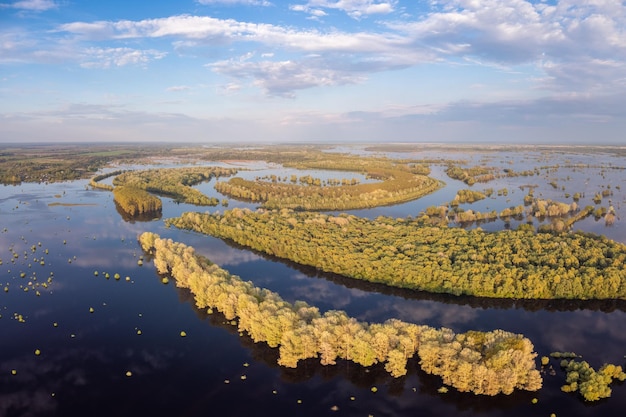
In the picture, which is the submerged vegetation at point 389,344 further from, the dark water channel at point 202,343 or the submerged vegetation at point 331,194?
the submerged vegetation at point 331,194

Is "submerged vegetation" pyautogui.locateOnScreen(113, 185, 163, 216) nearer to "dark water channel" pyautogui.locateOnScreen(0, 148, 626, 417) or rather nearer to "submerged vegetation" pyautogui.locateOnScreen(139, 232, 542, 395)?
"dark water channel" pyautogui.locateOnScreen(0, 148, 626, 417)

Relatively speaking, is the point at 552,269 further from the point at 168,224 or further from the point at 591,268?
the point at 168,224

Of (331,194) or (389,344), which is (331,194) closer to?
(331,194)

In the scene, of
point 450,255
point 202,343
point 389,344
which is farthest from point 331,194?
point 389,344

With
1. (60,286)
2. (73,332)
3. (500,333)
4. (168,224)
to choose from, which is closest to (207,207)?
(168,224)

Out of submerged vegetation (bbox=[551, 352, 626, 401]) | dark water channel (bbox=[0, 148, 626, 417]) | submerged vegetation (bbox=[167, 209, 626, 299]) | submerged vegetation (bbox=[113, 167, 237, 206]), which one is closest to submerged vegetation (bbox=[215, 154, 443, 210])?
submerged vegetation (bbox=[113, 167, 237, 206])

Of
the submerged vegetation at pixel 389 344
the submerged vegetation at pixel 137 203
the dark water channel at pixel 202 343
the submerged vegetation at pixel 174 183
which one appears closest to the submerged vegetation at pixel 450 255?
the dark water channel at pixel 202 343
